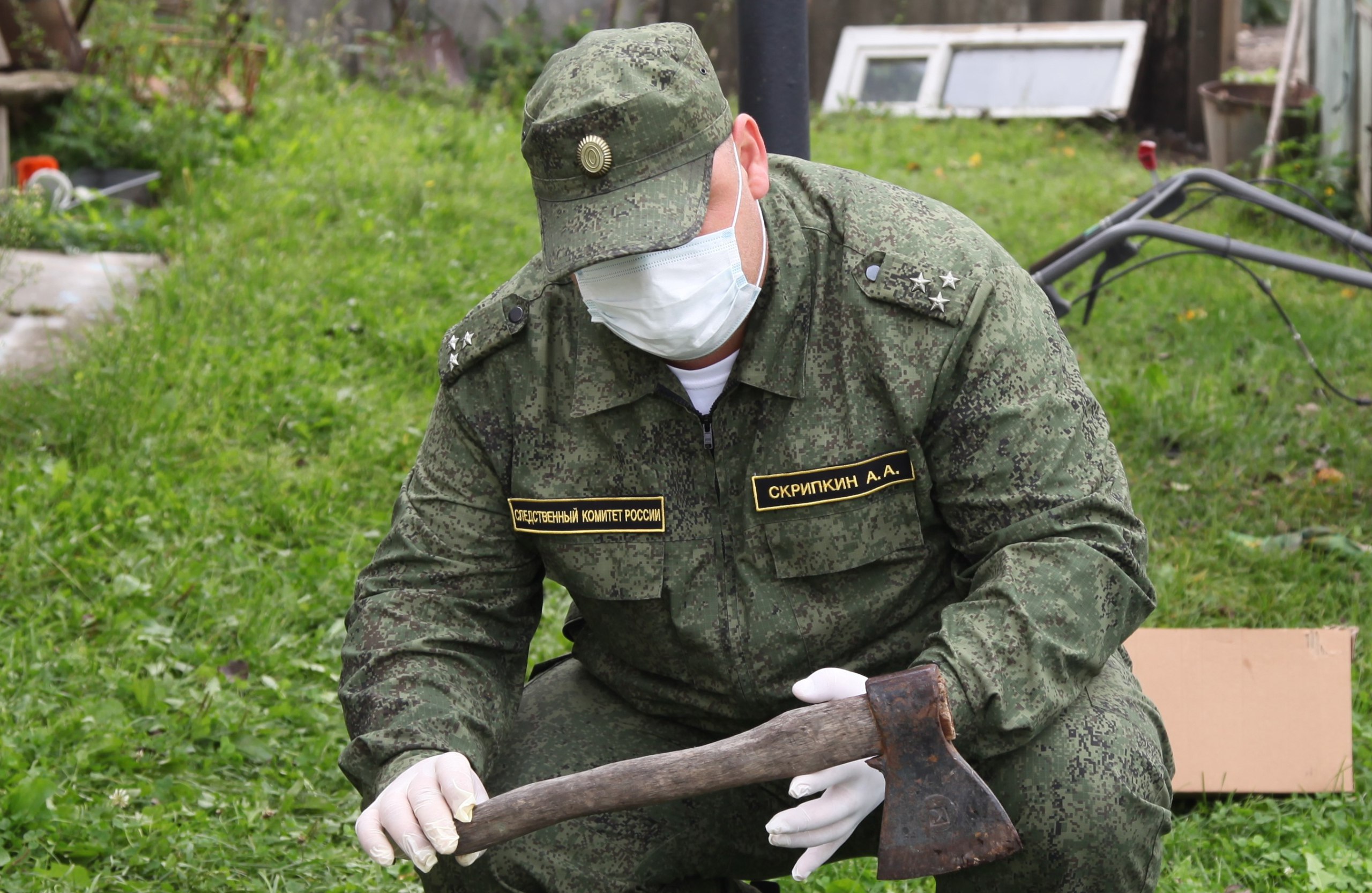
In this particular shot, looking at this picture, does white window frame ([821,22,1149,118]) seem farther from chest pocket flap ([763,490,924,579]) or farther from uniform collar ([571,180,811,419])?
chest pocket flap ([763,490,924,579])

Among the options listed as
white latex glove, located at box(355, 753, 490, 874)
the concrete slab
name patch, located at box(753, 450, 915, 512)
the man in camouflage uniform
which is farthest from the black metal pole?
the concrete slab

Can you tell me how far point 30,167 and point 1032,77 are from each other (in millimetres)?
5844

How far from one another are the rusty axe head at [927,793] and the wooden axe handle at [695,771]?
0.03m

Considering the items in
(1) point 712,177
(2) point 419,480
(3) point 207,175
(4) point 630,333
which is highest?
(1) point 712,177

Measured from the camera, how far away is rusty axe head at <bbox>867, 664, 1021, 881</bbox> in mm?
1705

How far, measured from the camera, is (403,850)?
1.87 metres

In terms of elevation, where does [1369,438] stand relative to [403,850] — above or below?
below

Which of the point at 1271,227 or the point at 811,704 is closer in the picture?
the point at 811,704

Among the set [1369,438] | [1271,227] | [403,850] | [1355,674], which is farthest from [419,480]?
[1271,227]

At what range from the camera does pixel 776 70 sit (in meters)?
2.69

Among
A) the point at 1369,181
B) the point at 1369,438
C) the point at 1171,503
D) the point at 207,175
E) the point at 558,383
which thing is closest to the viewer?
the point at 558,383

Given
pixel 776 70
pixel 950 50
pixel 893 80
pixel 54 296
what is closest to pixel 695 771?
pixel 776 70

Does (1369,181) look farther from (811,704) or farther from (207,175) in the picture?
(811,704)

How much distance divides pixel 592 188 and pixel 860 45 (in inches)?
301
